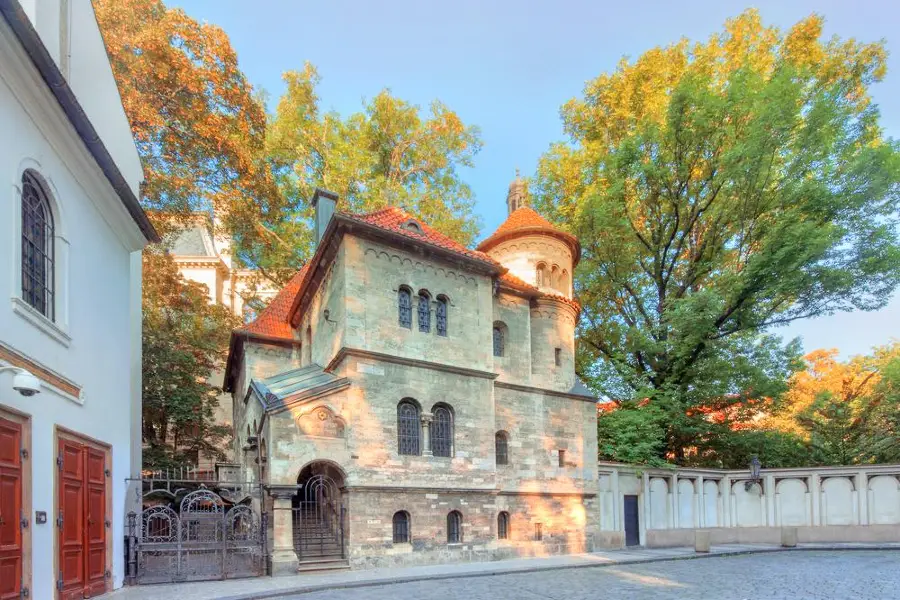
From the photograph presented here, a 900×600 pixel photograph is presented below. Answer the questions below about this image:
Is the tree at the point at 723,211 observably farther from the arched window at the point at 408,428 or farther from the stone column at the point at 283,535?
the stone column at the point at 283,535

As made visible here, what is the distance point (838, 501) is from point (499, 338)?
1407 cm

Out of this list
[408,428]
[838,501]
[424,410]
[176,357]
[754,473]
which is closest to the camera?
[408,428]

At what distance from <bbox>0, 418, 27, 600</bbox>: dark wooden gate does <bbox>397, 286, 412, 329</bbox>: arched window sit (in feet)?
31.5

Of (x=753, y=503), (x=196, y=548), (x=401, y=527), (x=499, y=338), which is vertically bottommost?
(x=753, y=503)

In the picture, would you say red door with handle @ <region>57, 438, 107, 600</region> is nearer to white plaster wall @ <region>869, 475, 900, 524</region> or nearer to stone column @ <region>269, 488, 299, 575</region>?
stone column @ <region>269, 488, 299, 575</region>

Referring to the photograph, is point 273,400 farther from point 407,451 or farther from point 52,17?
point 52,17

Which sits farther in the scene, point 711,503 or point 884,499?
point 711,503

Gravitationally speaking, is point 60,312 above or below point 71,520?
above

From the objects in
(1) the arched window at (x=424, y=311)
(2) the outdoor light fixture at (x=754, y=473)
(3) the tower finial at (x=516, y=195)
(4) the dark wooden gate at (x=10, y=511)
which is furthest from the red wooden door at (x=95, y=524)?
(2) the outdoor light fixture at (x=754, y=473)

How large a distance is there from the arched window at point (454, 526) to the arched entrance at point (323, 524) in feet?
9.54

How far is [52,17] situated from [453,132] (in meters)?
23.9

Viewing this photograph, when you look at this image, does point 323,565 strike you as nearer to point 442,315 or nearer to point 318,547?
point 318,547

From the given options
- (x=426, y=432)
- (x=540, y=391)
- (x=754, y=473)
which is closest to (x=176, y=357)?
(x=426, y=432)

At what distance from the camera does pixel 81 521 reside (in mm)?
8398
